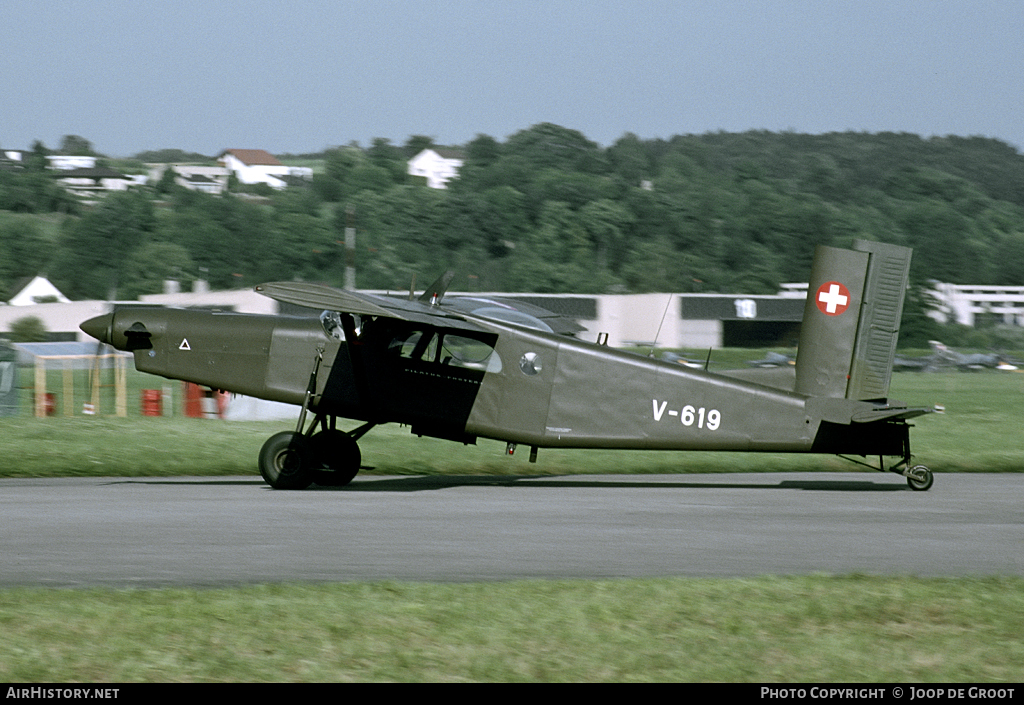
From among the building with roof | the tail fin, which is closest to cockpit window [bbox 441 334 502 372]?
the tail fin

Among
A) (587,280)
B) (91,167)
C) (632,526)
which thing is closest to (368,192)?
(587,280)

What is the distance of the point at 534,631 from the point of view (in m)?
5.66

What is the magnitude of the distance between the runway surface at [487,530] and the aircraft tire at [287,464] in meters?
0.20

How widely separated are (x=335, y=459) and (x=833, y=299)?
6.16 metres

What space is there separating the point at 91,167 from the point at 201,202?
311ft

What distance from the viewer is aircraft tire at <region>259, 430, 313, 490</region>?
1234 cm

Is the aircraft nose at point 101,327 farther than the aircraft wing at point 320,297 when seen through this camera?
Yes

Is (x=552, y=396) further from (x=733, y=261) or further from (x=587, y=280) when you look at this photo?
(x=733, y=261)

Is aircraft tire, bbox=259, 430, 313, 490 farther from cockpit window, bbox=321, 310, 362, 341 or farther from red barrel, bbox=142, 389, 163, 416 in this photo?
red barrel, bbox=142, 389, 163, 416

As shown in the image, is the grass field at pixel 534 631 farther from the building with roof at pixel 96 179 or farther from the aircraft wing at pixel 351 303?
the building with roof at pixel 96 179

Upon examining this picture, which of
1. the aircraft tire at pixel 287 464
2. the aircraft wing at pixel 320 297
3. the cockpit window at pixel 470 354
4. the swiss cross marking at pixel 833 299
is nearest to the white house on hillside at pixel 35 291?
the aircraft tire at pixel 287 464

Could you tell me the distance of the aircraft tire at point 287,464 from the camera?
40.5 feet

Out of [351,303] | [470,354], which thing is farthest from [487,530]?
[470,354]

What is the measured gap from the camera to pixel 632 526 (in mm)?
9703
